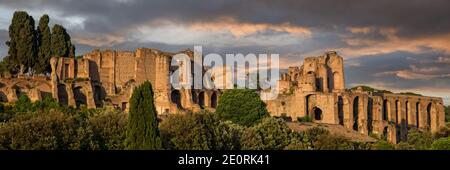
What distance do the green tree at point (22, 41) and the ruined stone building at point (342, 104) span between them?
2197 cm

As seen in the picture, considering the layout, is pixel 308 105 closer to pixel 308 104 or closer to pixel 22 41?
pixel 308 104

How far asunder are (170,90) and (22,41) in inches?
530

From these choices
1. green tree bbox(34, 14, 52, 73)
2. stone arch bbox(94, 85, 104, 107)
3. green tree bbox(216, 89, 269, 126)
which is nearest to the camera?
green tree bbox(216, 89, 269, 126)

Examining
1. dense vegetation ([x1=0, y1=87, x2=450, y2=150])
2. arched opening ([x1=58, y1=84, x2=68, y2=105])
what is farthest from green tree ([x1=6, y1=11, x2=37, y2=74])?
dense vegetation ([x1=0, y1=87, x2=450, y2=150])

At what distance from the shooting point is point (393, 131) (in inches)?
2549

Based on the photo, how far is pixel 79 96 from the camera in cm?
5700

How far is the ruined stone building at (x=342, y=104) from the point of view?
203ft

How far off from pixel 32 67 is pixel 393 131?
110ft

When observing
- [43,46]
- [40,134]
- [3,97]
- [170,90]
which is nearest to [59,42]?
[43,46]

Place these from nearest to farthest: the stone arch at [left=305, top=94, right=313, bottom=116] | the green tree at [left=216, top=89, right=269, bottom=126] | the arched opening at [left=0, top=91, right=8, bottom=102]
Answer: the arched opening at [left=0, top=91, right=8, bottom=102], the green tree at [left=216, top=89, right=269, bottom=126], the stone arch at [left=305, top=94, right=313, bottom=116]

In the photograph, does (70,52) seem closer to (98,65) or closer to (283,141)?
(98,65)

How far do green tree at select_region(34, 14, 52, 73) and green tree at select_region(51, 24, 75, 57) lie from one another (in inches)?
17.1

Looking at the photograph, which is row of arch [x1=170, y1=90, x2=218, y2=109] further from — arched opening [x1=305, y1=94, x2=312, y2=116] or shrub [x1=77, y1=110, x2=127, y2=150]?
shrub [x1=77, y1=110, x2=127, y2=150]

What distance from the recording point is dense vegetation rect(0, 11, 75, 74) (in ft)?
187
